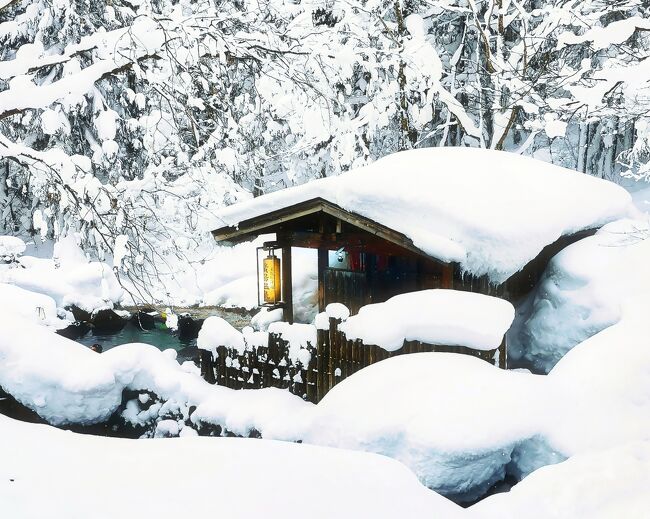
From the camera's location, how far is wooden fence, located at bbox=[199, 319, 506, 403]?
7.57m

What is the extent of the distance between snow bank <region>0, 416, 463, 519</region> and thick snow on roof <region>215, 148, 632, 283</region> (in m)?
4.84

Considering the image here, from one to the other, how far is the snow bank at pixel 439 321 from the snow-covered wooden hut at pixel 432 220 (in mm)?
799

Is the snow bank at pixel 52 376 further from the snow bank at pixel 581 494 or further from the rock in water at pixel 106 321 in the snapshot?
the rock in water at pixel 106 321

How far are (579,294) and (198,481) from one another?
832 cm

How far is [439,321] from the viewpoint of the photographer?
7012mm

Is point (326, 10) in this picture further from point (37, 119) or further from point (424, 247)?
point (424, 247)

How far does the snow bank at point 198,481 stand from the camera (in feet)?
8.90

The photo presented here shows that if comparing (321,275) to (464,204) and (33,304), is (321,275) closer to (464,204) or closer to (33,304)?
(464,204)

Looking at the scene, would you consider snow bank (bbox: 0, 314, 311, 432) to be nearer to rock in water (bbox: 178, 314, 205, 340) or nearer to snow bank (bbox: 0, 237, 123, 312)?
rock in water (bbox: 178, 314, 205, 340)

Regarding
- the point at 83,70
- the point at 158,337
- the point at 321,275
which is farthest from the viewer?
the point at 158,337

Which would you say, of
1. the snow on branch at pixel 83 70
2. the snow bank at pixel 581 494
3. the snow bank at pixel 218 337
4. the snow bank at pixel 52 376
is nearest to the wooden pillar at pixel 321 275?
the snow bank at pixel 218 337

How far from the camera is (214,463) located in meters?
3.25

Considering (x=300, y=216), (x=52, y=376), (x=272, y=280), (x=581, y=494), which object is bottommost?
(x=52, y=376)

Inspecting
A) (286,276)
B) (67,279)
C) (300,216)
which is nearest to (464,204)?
(300,216)
